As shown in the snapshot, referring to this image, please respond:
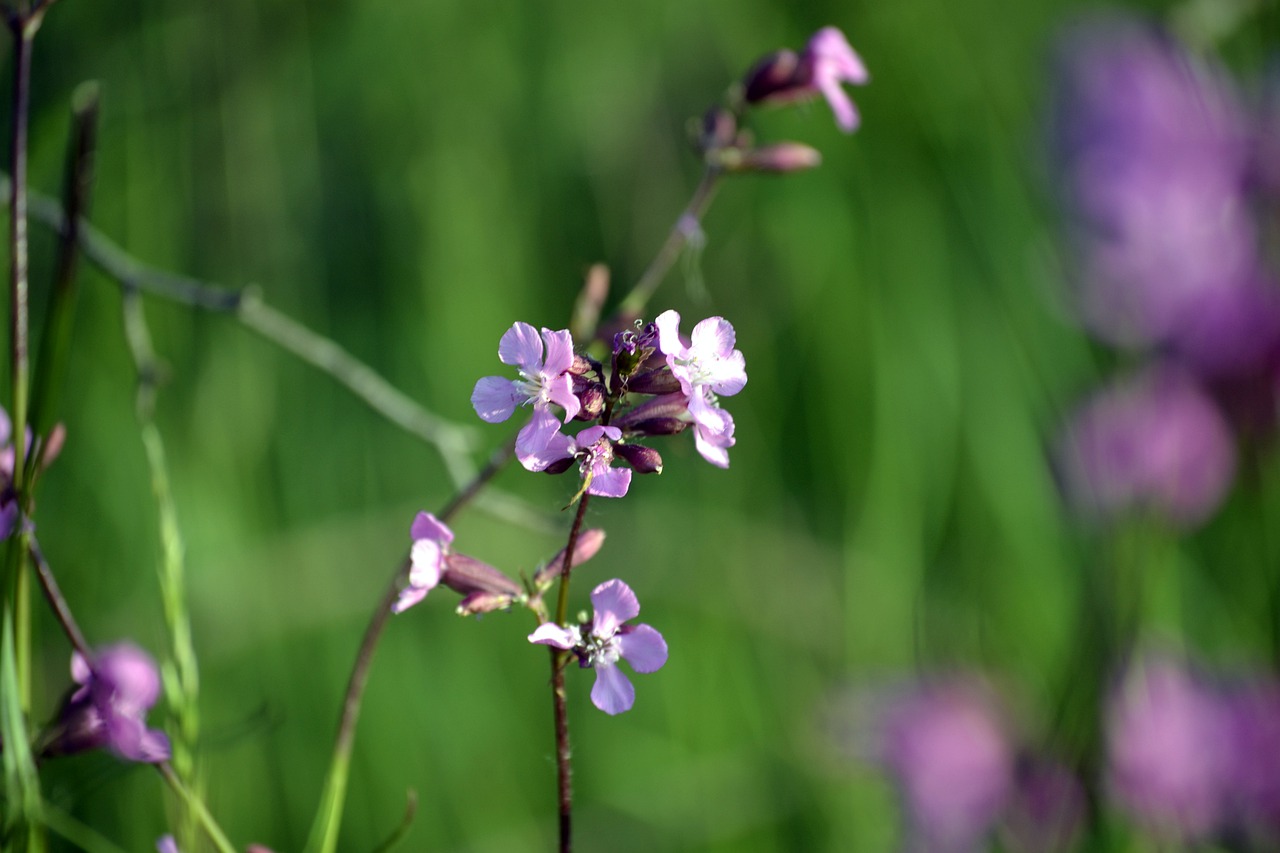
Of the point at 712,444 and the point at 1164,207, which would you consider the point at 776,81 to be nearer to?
the point at 712,444

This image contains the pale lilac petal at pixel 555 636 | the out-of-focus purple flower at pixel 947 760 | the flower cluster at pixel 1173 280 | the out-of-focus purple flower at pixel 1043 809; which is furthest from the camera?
the out-of-focus purple flower at pixel 947 760

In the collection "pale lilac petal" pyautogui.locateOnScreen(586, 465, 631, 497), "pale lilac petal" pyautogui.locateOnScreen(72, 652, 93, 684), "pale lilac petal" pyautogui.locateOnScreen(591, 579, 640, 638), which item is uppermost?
"pale lilac petal" pyautogui.locateOnScreen(586, 465, 631, 497)

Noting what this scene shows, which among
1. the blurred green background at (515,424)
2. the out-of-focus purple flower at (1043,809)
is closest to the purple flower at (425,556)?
the out-of-focus purple flower at (1043,809)

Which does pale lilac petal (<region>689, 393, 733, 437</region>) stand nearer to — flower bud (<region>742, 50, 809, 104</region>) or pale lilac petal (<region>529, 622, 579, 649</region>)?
pale lilac petal (<region>529, 622, 579, 649</region>)

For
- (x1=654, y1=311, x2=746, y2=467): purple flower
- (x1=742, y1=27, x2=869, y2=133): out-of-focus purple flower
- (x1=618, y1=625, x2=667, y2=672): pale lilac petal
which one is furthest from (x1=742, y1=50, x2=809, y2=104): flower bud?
(x1=618, y1=625, x2=667, y2=672): pale lilac petal

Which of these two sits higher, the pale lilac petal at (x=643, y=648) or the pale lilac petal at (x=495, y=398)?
the pale lilac petal at (x=495, y=398)

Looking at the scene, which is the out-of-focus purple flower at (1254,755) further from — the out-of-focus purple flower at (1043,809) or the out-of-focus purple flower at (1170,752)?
the out-of-focus purple flower at (1043,809)

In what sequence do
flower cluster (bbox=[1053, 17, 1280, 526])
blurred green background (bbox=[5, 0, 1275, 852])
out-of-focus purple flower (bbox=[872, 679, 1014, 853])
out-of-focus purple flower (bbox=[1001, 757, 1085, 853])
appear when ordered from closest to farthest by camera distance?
1. out-of-focus purple flower (bbox=[1001, 757, 1085, 853])
2. flower cluster (bbox=[1053, 17, 1280, 526])
3. out-of-focus purple flower (bbox=[872, 679, 1014, 853])
4. blurred green background (bbox=[5, 0, 1275, 852])

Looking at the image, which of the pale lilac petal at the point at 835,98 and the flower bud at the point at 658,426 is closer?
the flower bud at the point at 658,426
